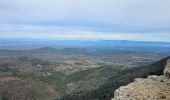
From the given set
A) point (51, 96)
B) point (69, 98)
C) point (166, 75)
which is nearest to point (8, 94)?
point (51, 96)

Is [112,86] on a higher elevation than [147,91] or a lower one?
lower

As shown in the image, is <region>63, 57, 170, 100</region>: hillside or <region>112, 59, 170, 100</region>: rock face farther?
<region>63, 57, 170, 100</region>: hillside

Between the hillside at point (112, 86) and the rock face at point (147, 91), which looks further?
the hillside at point (112, 86)

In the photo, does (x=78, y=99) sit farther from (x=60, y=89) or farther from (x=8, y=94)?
(x=60, y=89)

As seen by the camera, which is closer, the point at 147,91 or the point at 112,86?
the point at 147,91

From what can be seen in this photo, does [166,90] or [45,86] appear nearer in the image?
[166,90]

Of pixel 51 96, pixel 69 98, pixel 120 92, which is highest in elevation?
pixel 120 92

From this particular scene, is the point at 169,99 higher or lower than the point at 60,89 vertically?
higher

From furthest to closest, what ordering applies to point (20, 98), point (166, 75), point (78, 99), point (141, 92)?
point (20, 98) < point (78, 99) < point (166, 75) < point (141, 92)

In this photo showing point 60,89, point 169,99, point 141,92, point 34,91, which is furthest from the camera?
point 60,89

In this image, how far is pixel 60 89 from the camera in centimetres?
19575

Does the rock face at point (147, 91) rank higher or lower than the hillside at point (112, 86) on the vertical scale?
higher

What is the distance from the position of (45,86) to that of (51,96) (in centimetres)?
2211

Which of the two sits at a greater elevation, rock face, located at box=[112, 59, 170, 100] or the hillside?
rock face, located at box=[112, 59, 170, 100]
